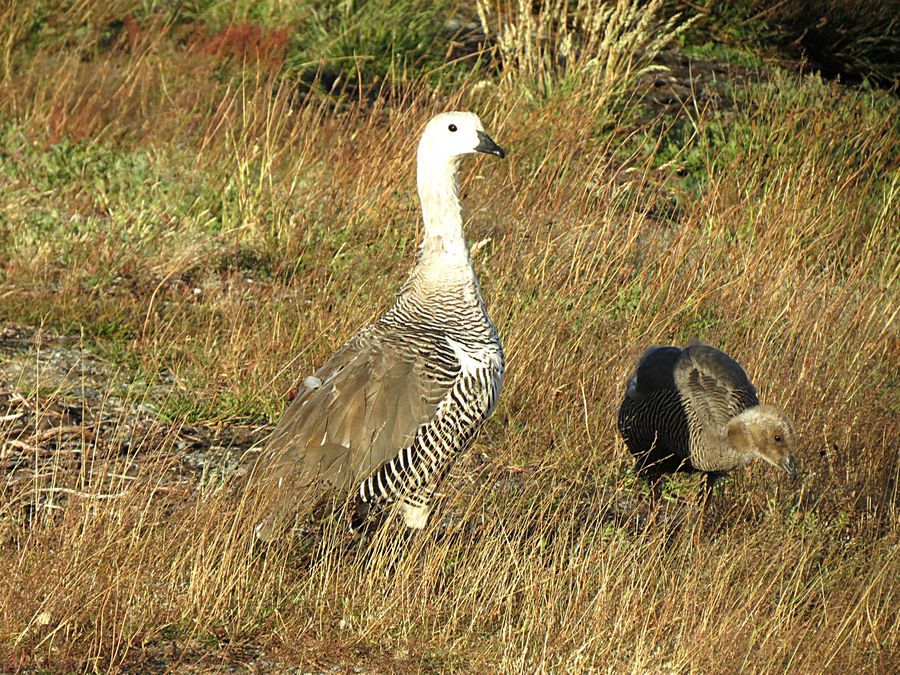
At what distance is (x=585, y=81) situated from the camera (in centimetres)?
1034

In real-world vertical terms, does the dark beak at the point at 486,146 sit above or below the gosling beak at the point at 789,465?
above

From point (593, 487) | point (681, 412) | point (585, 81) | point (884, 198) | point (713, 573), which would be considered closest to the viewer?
point (713, 573)

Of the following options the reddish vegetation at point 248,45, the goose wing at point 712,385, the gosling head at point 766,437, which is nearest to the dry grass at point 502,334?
the reddish vegetation at point 248,45

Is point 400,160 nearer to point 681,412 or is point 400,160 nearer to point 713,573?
point 681,412

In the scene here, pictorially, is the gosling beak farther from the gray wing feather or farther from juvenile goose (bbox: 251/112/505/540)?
the gray wing feather

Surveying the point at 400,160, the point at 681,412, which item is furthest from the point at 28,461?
the point at 400,160

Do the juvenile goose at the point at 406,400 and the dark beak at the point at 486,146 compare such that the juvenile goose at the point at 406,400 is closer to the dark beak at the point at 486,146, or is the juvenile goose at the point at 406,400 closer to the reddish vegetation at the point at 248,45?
the dark beak at the point at 486,146

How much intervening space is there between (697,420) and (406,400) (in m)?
1.57

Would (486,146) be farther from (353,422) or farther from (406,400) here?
(353,422)

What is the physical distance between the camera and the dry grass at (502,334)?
416 cm

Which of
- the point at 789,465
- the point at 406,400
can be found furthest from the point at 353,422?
the point at 789,465

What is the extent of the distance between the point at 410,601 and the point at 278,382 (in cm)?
234

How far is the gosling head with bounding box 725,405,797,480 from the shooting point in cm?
533

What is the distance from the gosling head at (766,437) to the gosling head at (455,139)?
1.71 m
